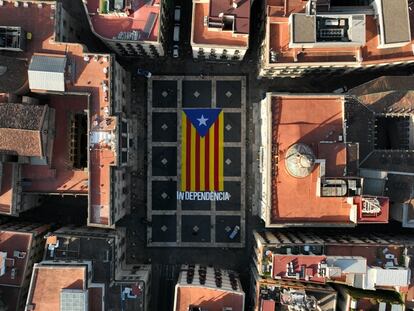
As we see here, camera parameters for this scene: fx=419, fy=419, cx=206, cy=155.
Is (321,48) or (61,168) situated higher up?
(321,48)

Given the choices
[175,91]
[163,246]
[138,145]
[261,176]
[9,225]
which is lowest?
[163,246]

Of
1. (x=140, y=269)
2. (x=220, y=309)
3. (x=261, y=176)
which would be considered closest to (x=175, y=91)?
(x=261, y=176)

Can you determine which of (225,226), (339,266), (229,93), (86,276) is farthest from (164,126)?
(339,266)

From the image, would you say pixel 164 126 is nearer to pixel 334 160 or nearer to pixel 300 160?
pixel 300 160

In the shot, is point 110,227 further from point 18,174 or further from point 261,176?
point 261,176

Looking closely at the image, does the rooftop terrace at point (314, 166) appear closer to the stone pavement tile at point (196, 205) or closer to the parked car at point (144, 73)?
the stone pavement tile at point (196, 205)

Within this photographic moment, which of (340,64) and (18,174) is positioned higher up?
(340,64)
